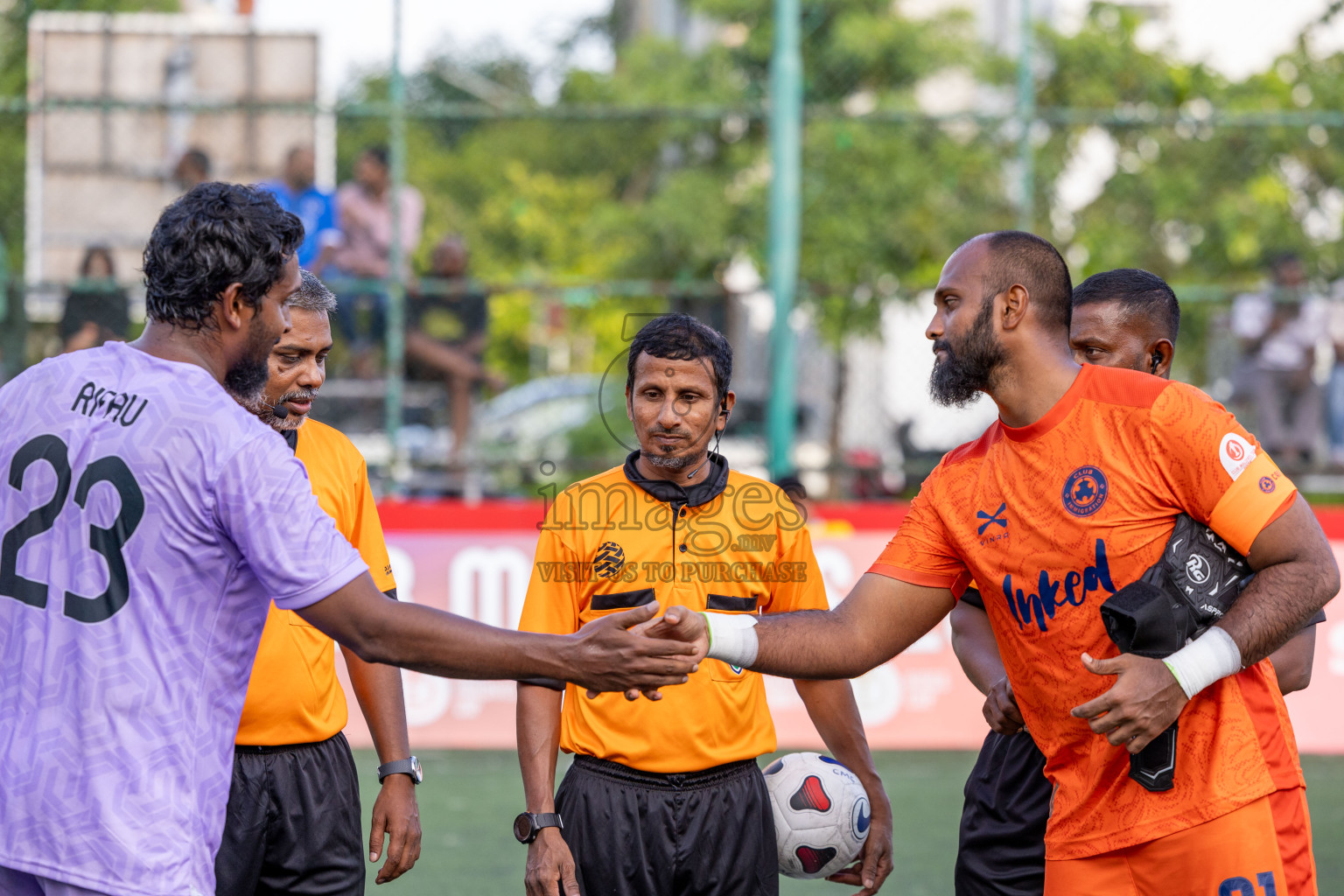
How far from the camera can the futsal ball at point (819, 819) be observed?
13.7 feet

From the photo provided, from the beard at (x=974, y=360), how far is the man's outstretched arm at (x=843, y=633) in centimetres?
57

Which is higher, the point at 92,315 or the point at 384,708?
the point at 92,315

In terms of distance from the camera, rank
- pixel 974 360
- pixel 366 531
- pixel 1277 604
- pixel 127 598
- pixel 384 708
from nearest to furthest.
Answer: pixel 127 598 < pixel 1277 604 < pixel 974 360 < pixel 384 708 < pixel 366 531

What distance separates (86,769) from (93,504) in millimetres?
528

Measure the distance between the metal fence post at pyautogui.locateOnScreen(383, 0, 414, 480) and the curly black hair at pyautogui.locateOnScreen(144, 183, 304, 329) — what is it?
6703mm

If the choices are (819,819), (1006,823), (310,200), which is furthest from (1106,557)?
(310,200)

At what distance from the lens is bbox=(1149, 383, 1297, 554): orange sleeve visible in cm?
332

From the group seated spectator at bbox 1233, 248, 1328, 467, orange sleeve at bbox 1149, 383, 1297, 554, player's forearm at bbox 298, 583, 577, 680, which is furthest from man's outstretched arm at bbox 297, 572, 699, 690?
seated spectator at bbox 1233, 248, 1328, 467

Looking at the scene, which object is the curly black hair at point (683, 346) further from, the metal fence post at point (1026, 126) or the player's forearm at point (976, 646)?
the metal fence post at point (1026, 126)

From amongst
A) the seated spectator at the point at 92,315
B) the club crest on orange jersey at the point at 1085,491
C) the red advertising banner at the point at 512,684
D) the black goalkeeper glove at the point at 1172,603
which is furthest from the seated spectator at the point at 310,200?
the black goalkeeper glove at the point at 1172,603

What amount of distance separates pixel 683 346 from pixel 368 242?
643cm

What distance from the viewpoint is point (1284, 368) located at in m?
9.86

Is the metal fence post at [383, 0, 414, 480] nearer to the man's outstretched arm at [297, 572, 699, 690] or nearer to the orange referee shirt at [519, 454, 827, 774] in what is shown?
the orange referee shirt at [519, 454, 827, 774]

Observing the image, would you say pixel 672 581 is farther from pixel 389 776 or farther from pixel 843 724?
pixel 389 776
